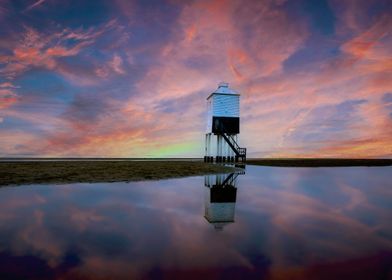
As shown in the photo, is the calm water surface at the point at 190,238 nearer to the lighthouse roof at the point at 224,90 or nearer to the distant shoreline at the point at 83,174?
the distant shoreline at the point at 83,174

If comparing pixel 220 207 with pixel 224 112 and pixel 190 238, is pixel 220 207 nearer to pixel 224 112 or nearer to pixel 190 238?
pixel 190 238

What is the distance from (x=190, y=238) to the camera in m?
8.17

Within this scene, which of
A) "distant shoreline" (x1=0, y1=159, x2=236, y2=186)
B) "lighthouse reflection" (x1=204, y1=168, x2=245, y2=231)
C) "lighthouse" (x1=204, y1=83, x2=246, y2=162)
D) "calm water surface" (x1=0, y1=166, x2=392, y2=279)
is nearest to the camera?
"calm water surface" (x1=0, y1=166, x2=392, y2=279)

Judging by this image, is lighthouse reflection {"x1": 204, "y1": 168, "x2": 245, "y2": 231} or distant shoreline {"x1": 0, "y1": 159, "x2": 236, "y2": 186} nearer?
lighthouse reflection {"x1": 204, "y1": 168, "x2": 245, "y2": 231}

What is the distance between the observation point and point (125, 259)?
6.51 meters

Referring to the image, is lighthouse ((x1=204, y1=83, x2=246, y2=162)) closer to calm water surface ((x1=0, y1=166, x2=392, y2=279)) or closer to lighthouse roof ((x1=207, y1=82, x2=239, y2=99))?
lighthouse roof ((x1=207, y1=82, x2=239, y2=99))

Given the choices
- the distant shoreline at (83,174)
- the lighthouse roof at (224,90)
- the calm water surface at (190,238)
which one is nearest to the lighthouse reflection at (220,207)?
the calm water surface at (190,238)

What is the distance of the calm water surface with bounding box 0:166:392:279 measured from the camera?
595 centimetres

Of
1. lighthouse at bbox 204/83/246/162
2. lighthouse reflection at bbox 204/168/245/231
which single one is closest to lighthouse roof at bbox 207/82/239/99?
lighthouse at bbox 204/83/246/162

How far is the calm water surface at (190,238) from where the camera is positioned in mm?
5949

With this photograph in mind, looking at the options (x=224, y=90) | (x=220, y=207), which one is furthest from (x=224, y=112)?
(x=220, y=207)

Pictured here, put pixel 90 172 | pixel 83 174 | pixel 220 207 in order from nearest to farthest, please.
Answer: pixel 220 207 → pixel 83 174 → pixel 90 172

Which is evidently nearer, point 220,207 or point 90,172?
point 220,207

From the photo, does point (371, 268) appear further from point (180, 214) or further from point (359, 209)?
point (359, 209)
